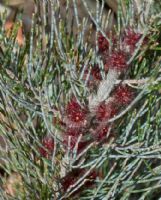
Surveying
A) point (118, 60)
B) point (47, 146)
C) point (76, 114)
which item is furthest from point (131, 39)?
point (47, 146)

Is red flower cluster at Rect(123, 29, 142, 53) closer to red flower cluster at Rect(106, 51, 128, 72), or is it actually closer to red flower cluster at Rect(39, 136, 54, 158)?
red flower cluster at Rect(106, 51, 128, 72)

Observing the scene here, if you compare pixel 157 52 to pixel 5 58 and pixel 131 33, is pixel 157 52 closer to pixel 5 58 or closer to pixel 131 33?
pixel 131 33

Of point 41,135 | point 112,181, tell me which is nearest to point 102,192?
point 112,181

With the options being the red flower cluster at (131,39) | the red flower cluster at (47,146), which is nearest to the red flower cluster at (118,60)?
the red flower cluster at (131,39)

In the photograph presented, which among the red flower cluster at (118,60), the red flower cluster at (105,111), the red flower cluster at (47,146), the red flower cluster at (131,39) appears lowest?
the red flower cluster at (47,146)

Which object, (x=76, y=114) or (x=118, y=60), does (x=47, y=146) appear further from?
(x=118, y=60)

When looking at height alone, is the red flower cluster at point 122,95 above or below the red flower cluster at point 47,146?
above

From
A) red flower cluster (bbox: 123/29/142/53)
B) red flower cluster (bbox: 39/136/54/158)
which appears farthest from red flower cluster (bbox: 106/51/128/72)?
red flower cluster (bbox: 39/136/54/158)

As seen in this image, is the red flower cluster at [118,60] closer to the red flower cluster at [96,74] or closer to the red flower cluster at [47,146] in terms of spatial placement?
the red flower cluster at [96,74]

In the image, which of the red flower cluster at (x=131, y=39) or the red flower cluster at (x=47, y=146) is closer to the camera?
the red flower cluster at (x=131, y=39)
